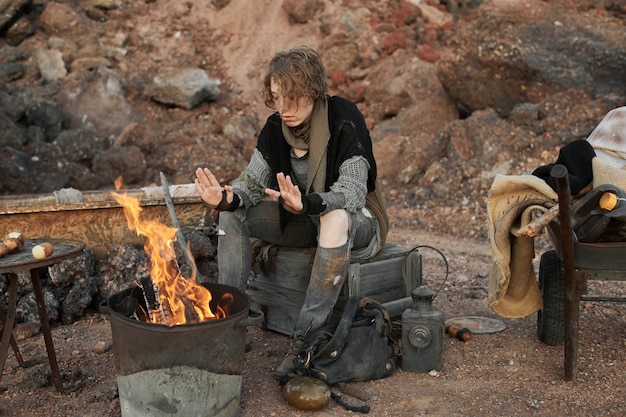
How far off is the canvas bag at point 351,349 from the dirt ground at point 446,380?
0.09 meters

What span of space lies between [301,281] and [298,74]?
52.8 inches

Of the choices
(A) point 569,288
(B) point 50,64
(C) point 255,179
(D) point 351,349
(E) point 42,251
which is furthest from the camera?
(B) point 50,64

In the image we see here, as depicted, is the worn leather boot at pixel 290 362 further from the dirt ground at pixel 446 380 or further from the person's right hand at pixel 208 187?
the person's right hand at pixel 208 187

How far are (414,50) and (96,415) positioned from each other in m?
12.8

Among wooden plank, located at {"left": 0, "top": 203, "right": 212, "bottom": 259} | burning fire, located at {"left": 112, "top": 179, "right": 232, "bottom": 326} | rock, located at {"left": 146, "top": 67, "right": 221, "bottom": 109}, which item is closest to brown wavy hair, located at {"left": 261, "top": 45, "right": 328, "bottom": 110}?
burning fire, located at {"left": 112, "top": 179, "right": 232, "bottom": 326}

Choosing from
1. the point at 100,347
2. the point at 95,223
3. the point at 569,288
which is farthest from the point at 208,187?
the point at 569,288

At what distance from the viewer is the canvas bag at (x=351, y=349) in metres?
3.43

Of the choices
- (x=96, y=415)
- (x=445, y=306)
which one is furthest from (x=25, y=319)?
(x=445, y=306)

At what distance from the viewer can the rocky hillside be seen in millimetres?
9633

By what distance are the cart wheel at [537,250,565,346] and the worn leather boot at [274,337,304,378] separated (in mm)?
1618

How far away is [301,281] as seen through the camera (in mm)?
4105

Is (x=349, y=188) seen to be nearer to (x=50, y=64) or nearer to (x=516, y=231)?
(x=516, y=231)

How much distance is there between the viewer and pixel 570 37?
34.1 feet

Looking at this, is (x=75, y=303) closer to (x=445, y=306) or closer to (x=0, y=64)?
(x=445, y=306)
